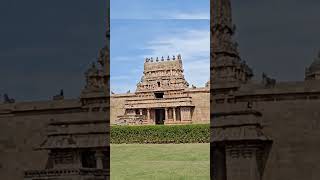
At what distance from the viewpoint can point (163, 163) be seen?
6.58 meters

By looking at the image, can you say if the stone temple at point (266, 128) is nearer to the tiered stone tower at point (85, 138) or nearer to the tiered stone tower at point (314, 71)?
the tiered stone tower at point (314, 71)

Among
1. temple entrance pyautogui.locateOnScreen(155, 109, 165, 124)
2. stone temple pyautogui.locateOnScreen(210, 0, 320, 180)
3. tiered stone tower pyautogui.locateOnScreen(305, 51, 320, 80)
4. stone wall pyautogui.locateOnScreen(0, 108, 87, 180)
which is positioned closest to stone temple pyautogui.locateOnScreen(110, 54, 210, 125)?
temple entrance pyautogui.locateOnScreen(155, 109, 165, 124)

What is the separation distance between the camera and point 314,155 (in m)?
7.25

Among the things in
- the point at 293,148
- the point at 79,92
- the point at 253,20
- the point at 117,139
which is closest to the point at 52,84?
the point at 79,92

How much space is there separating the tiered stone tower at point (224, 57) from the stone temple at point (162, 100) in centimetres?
68

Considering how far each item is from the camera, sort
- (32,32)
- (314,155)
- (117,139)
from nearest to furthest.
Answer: (117,139) < (314,155) < (32,32)

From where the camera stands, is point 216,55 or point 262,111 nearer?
point 262,111

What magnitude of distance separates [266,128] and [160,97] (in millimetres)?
1502

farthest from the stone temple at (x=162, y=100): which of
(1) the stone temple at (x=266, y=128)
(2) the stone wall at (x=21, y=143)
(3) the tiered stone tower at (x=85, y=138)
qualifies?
(2) the stone wall at (x=21, y=143)

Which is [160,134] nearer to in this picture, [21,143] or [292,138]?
[292,138]

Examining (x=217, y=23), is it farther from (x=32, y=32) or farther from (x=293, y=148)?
(x=32, y=32)

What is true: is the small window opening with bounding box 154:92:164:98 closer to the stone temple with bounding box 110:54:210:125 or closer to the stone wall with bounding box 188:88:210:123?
the stone temple with bounding box 110:54:210:125

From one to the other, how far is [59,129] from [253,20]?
10.3 feet

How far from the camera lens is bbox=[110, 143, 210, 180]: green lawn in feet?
19.9
